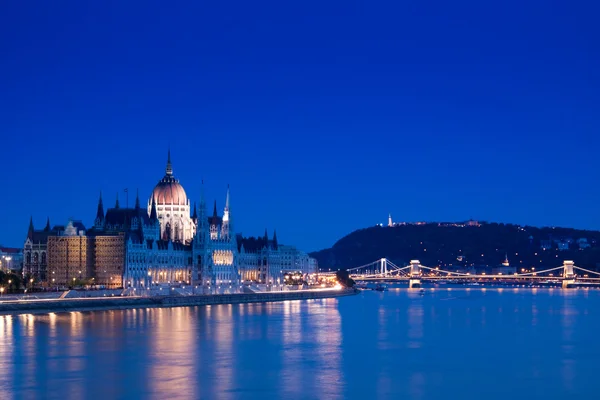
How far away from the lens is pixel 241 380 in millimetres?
29453

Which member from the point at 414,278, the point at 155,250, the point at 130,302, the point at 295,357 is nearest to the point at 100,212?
the point at 155,250

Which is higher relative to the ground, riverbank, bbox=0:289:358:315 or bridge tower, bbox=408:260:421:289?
bridge tower, bbox=408:260:421:289

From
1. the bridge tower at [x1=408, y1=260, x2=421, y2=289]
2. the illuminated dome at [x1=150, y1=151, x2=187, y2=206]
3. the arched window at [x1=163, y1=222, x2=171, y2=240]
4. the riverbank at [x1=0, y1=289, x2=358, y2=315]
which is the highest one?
the illuminated dome at [x1=150, y1=151, x2=187, y2=206]

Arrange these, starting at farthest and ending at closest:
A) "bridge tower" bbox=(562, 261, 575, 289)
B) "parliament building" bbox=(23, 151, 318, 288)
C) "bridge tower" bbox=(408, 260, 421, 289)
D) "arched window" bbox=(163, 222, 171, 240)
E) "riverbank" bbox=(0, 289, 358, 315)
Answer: "bridge tower" bbox=(562, 261, 575, 289)
"bridge tower" bbox=(408, 260, 421, 289)
"arched window" bbox=(163, 222, 171, 240)
"parliament building" bbox=(23, 151, 318, 288)
"riverbank" bbox=(0, 289, 358, 315)

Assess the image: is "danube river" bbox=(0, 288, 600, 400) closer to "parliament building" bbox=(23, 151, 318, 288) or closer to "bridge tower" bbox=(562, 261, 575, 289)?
"parliament building" bbox=(23, 151, 318, 288)

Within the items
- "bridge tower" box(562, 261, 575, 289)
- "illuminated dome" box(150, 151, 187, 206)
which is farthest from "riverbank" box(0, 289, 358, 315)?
"bridge tower" box(562, 261, 575, 289)

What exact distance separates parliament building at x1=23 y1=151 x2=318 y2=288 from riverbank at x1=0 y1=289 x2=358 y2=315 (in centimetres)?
971

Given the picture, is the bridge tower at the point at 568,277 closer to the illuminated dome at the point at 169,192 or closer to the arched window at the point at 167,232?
the illuminated dome at the point at 169,192

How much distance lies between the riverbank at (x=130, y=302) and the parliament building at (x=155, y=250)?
31.8 feet

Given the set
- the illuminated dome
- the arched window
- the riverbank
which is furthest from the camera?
the illuminated dome

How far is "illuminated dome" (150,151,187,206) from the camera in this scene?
10444cm

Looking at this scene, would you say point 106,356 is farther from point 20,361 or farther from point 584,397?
point 584,397

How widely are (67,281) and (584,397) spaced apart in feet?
210

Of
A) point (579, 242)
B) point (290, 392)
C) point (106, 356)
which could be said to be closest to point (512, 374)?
point (290, 392)
